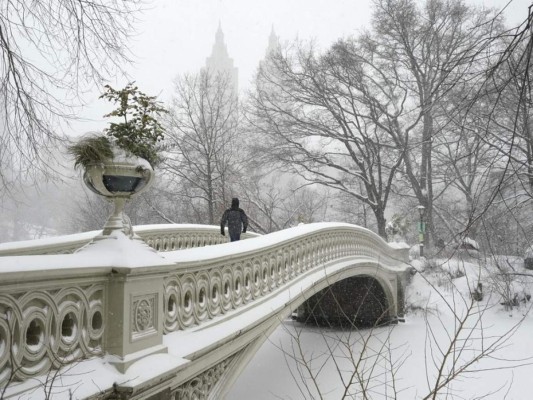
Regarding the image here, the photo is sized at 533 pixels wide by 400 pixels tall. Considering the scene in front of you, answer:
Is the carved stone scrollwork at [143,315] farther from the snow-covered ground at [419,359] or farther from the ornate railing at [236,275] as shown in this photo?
the snow-covered ground at [419,359]

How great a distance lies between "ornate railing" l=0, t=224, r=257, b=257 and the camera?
21.4 feet

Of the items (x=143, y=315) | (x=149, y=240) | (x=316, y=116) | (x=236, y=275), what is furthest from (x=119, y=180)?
(x=316, y=116)

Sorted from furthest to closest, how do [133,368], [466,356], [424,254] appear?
[424,254] < [466,356] < [133,368]

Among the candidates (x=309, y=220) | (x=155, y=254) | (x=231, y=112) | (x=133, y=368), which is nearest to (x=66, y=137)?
(x=155, y=254)

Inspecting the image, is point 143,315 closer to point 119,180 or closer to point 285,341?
point 119,180

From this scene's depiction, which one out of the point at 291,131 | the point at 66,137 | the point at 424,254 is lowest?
the point at 424,254

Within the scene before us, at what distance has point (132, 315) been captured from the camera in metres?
3.29

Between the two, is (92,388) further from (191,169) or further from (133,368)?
(191,169)

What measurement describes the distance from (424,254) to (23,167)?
19358 mm

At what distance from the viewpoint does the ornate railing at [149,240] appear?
652 cm

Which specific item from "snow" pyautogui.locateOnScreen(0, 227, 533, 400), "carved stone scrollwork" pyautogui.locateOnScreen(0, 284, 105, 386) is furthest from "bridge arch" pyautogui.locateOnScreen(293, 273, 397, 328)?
"carved stone scrollwork" pyautogui.locateOnScreen(0, 284, 105, 386)

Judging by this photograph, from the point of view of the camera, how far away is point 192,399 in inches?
170

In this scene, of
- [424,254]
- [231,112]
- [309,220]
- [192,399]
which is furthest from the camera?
[309,220]

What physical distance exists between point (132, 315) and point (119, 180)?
105 centimetres
